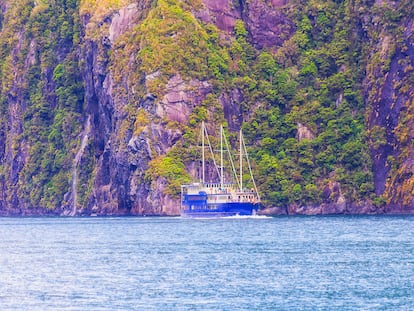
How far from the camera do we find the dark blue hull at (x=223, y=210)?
168 metres

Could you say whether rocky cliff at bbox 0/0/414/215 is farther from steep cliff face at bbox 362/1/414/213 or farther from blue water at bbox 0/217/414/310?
blue water at bbox 0/217/414/310

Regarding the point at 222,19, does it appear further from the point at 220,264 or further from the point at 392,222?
the point at 220,264

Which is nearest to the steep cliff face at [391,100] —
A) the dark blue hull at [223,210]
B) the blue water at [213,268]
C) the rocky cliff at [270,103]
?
the rocky cliff at [270,103]

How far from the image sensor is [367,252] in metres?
103

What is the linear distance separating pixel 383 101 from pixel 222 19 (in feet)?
96.8

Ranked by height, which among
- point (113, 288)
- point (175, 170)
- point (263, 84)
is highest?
point (263, 84)

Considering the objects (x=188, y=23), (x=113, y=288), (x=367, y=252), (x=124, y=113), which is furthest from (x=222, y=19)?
(x=113, y=288)

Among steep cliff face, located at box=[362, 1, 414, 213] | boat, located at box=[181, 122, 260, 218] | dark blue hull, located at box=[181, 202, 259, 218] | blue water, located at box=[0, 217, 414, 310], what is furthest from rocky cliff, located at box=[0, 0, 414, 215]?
blue water, located at box=[0, 217, 414, 310]

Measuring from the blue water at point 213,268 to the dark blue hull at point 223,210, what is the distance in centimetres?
2419

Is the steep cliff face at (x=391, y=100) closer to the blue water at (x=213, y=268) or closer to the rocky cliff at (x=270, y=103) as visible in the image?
the rocky cliff at (x=270, y=103)

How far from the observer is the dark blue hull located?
552 ft

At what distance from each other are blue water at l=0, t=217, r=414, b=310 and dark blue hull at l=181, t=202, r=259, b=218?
24190mm

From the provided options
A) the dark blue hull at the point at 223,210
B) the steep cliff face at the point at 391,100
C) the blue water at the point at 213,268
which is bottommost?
the blue water at the point at 213,268

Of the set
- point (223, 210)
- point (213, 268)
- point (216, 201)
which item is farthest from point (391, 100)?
point (213, 268)
